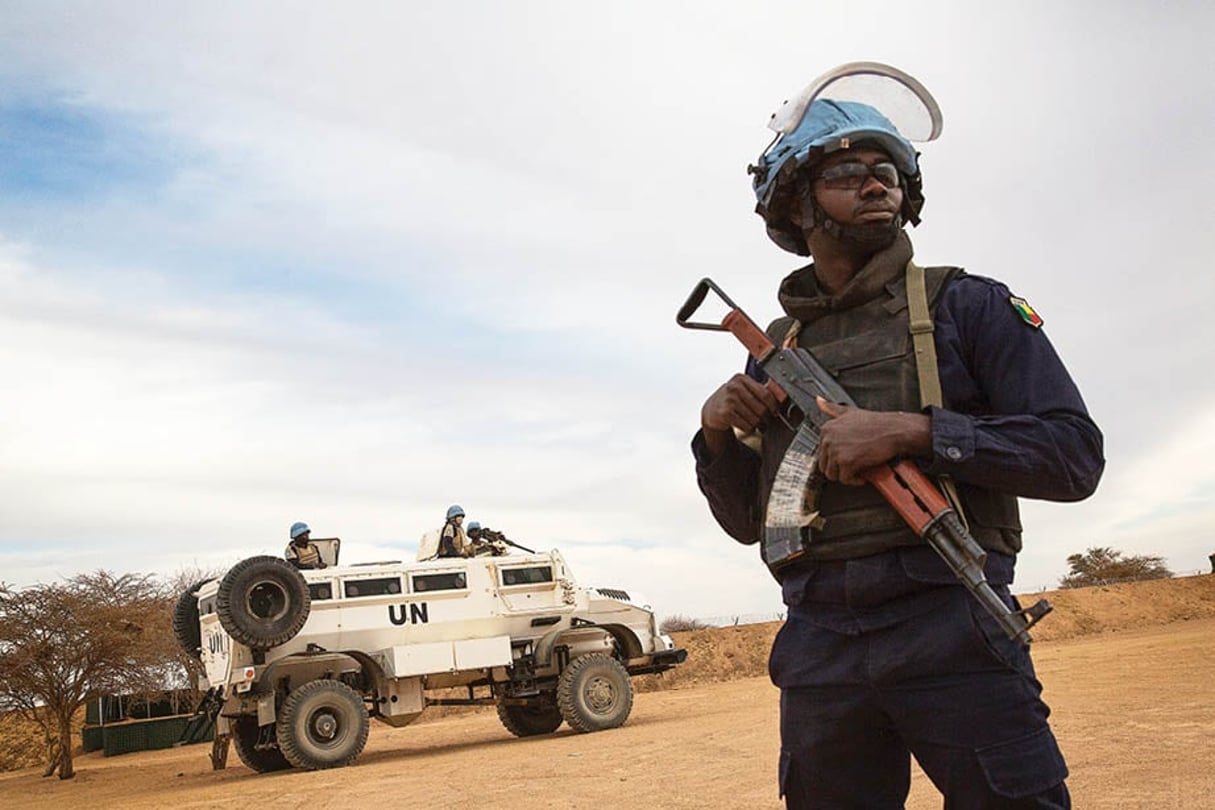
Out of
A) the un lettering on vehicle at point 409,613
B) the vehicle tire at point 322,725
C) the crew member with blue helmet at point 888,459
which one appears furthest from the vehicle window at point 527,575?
the crew member with blue helmet at point 888,459

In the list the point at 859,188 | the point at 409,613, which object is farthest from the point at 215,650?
the point at 859,188

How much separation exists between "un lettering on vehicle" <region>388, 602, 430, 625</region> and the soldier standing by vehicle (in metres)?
1.11

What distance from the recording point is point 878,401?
7.27 ft

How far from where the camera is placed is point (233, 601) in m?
12.6

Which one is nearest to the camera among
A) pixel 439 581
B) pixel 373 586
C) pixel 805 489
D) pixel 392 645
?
pixel 805 489

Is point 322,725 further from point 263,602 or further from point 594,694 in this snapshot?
point 594,694

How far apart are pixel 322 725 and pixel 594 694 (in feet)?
10.5

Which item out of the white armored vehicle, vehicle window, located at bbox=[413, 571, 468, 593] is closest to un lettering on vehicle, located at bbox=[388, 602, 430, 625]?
the white armored vehicle

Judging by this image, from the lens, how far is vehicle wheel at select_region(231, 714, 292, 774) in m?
14.2

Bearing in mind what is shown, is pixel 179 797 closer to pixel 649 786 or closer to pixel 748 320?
pixel 649 786

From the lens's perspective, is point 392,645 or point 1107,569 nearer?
point 392,645

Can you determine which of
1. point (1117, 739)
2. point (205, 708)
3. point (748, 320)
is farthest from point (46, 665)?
point (748, 320)

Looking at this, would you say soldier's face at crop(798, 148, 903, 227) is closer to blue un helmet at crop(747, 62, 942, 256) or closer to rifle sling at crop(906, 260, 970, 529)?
blue un helmet at crop(747, 62, 942, 256)

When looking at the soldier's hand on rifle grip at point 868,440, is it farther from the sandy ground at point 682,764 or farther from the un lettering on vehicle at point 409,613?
the un lettering on vehicle at point 409,613
